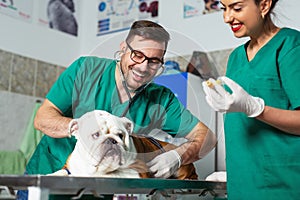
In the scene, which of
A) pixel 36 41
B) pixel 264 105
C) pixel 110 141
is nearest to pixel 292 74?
pixel 264 105

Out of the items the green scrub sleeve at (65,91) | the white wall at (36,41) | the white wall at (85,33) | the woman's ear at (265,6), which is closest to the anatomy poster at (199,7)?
the white wall at (85,33)

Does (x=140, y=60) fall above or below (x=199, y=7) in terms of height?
below

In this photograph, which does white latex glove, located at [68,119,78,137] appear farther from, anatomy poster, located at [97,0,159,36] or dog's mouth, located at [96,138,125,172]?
anatomy poster, located at [97,0,159,36]

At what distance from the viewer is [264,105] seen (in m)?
0.99

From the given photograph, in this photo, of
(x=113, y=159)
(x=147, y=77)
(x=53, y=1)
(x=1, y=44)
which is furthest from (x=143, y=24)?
(x=53, y=1)

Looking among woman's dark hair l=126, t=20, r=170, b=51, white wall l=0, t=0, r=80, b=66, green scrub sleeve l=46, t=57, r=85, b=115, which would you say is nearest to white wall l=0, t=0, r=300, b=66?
white wall l=0, t=0, r=80, b=66

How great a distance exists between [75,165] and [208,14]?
1.52 m

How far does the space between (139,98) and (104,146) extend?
7.7 inches

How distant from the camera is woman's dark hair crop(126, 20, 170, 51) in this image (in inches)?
45.1

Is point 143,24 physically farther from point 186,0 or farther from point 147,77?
point 186,0

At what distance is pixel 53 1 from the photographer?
2844mm

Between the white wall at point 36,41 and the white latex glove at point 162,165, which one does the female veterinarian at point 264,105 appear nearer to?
the white latex glove at point 162,165

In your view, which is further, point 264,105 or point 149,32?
point 149,32

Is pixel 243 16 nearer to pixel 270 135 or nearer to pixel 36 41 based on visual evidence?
pixel 270 135
